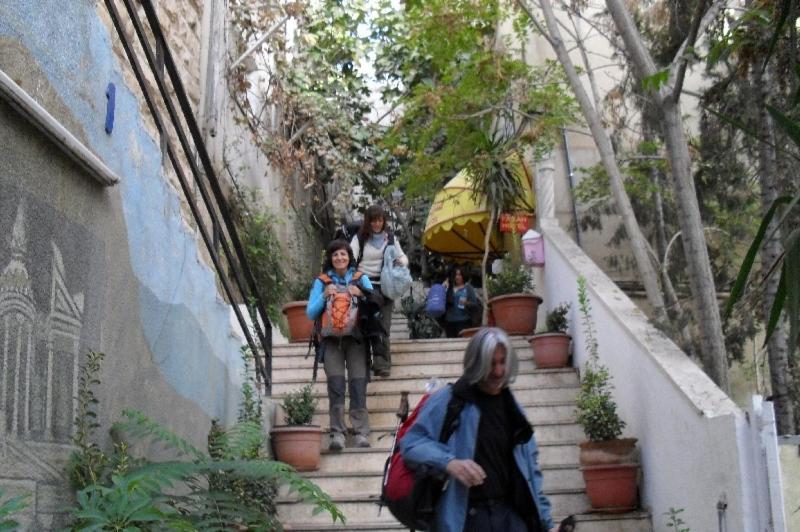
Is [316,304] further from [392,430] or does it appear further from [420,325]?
[420,325]

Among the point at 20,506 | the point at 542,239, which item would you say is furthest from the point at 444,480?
the point at 542,239

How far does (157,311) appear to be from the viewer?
5.57 metres

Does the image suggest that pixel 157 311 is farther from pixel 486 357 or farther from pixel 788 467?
pixel 788 467

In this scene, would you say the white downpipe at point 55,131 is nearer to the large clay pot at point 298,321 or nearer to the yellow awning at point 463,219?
the large clay pot at point 298,321

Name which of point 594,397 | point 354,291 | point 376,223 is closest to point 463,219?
point 376,223

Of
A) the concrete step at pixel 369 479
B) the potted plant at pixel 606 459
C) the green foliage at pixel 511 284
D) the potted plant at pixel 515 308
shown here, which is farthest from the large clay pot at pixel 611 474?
the green foliage at pixel 511 284

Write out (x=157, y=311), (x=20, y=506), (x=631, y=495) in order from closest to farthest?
(x=20, y=506) < (x=157, y=311) < (x=631, y=495)

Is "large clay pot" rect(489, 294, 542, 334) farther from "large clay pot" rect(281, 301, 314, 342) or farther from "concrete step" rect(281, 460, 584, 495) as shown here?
"concrete step" rect(281, 460, 584, 495)

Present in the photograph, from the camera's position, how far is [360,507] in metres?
7.11

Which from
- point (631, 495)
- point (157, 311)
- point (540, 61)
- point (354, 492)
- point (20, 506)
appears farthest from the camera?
point (540, 61)

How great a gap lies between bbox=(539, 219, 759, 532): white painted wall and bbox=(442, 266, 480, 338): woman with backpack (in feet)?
10.7

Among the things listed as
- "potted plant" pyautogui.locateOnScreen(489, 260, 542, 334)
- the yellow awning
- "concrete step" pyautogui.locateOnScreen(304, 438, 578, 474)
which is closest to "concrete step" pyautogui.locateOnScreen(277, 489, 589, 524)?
"concrete step" pyautogui.locateOnScreen(304, 438, 578, 474)

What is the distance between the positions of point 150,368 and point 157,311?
1.12 feet

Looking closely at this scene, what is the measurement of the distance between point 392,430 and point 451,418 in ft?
13.2
